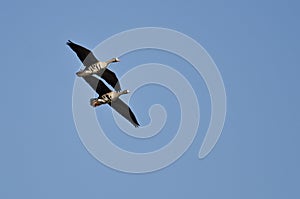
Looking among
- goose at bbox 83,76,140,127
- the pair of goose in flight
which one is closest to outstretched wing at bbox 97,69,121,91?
the pair of goose in flight

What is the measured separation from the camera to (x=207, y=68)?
2687 inches

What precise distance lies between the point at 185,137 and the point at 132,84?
19.1 feet

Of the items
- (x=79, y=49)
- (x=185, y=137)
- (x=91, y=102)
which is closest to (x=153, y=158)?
(x=185, y=137)

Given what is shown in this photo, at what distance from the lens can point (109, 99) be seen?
62906 mm

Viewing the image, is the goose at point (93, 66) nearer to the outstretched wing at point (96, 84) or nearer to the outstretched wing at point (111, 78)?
the outstretched wing at point (111, 78)

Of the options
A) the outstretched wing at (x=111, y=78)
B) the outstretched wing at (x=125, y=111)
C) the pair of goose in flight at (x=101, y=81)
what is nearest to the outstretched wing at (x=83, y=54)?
the pair of goose in flight at (x=101, y=81)

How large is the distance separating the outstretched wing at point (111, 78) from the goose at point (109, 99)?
430mm

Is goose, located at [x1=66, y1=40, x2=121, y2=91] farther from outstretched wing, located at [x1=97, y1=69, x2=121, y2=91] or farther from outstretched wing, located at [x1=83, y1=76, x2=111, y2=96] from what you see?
outstretched wing, located at [x1=83, y1=76, x2=111, y2=96]

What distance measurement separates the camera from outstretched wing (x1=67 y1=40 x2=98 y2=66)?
197 ft

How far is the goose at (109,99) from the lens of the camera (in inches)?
2464

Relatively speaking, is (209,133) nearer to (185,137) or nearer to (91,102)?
(185,137)

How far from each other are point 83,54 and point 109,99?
3.97 metres

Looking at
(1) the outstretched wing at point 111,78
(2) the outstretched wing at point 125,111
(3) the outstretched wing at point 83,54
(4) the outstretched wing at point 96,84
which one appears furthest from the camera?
(2) the outstretched wing at point 125,111

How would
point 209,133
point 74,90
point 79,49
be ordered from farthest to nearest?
1. point 209,133
2. point 74,90
3. point 79,49
